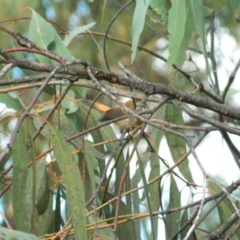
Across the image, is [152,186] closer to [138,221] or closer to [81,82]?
[138,221]

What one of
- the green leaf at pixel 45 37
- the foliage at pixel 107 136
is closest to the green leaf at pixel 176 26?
the foliage at pixel 107 136

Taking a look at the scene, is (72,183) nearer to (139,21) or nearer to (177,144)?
(139,21)

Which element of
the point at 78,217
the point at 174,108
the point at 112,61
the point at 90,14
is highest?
the point at 90,14

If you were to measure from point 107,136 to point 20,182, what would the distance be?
1.43 feet

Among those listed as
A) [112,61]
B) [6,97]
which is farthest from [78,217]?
[112,61]

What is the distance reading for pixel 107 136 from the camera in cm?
156

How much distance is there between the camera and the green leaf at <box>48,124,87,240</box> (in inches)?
40.8

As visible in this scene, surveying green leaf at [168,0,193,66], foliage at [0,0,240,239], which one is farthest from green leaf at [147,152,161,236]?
green leaf at [168,0,193,66]

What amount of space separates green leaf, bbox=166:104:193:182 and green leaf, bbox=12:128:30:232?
0.39m

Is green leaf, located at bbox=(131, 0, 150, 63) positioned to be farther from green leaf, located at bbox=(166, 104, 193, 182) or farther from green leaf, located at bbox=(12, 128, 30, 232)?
green leaf, located at bbox=(166, 104, 193, 182)

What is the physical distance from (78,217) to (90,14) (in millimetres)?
2672

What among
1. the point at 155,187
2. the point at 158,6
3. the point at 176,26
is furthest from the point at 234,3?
the point at 155,187

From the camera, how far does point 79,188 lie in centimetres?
107

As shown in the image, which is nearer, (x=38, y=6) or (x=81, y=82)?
(x=81, y=82)
